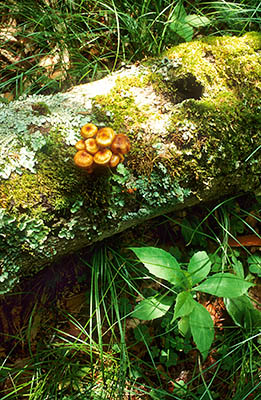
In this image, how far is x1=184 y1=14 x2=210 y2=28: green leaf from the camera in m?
2.72

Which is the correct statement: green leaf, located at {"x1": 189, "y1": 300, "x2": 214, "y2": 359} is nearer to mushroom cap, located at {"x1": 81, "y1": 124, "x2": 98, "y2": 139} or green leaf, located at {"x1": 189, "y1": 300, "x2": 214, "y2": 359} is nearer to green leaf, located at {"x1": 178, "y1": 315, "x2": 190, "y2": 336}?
green leaf, located at {"x1": 178, "y1": 315, "x2": 190, "y2": 336}

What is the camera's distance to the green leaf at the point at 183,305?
1917mm

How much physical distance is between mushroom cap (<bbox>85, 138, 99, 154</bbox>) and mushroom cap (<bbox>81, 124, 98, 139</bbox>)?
43 mm

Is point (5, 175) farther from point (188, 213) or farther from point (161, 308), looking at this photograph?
point (188, 213)

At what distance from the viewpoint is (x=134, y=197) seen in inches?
80.7

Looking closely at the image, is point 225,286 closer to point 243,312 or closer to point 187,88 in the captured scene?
point 243,312

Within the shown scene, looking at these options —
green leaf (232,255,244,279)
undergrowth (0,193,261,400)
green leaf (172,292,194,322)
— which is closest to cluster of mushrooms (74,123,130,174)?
undergrowth (0,193,261,400)

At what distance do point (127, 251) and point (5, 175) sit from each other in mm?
1148

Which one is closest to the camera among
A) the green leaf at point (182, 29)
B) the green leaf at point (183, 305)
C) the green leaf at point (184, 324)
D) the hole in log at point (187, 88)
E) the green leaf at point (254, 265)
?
the green leaf at point (183, 305)

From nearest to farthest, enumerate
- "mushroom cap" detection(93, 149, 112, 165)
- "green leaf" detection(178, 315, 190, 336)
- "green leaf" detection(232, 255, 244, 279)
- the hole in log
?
"mushroom cap" detection(93, 149, 112, 165) → "green leaf" detection(178, 315, 190, 336) → the hole in log → "green leaf" detection(232, 255, 244, 279)

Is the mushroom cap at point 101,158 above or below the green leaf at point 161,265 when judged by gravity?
above

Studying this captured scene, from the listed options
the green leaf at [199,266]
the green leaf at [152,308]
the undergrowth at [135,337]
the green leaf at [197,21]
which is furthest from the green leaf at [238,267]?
the green leaf at [197,21]

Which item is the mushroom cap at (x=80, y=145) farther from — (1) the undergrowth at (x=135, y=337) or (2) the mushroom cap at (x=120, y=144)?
(1) the undergrowth at (x=135, y=337)

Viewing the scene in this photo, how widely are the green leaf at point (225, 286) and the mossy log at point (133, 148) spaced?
0.55 metres
